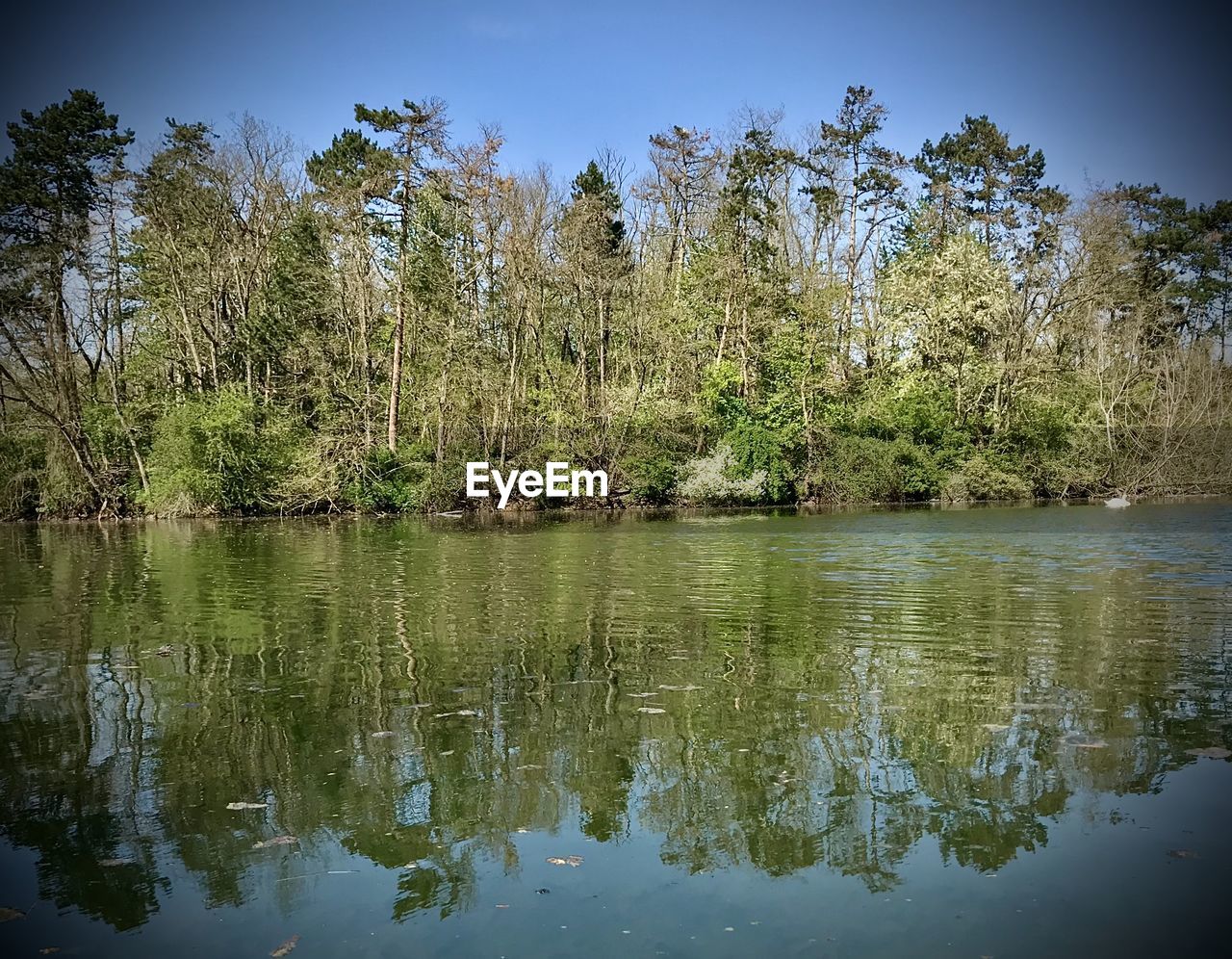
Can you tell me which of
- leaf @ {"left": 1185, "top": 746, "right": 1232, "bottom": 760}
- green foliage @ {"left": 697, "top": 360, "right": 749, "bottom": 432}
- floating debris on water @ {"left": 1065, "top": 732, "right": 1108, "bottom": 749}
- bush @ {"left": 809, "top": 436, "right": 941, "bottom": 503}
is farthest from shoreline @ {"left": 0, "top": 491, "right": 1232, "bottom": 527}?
leaf @ {"left": 1185, "top": 746, "right": 1232, "bottom": 760}

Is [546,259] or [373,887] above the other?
[546,259]

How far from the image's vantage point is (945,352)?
44.7 m

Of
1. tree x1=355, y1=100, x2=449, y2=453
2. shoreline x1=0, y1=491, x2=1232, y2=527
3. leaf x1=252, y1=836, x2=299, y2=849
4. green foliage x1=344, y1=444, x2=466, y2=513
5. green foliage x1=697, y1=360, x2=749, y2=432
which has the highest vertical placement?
tree x1=355, y1=100, x2=449, y2=453

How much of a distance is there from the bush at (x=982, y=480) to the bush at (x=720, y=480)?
852cm

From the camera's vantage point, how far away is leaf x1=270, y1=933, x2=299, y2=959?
4523mm

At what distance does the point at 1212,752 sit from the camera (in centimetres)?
694

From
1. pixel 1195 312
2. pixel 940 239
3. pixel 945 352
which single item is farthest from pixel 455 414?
pixel 1195 312

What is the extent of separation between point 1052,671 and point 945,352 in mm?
37526

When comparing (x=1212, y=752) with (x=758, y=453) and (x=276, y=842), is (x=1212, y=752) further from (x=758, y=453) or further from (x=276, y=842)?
(x=758, y=453)

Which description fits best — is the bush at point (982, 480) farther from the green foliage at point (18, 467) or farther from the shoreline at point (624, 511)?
the green foliage at point (18, 467)

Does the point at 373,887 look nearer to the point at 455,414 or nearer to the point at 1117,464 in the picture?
the point at 455,414

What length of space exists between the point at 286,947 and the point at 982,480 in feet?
139

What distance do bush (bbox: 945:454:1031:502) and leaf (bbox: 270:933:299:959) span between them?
135ft

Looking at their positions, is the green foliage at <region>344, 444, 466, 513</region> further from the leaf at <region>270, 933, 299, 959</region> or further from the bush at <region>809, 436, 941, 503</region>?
the leaf at <region>270, 933, 299, 959</region>
